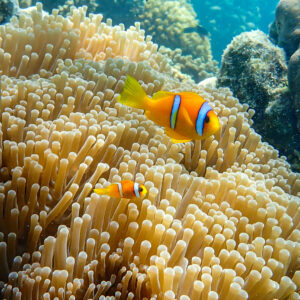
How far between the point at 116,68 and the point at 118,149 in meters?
1.05

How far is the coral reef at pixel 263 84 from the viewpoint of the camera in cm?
400

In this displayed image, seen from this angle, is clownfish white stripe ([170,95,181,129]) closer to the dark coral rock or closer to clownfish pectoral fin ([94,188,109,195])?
clownfish pectoral fin ([94,188,109,195])

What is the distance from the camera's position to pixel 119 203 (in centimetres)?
189

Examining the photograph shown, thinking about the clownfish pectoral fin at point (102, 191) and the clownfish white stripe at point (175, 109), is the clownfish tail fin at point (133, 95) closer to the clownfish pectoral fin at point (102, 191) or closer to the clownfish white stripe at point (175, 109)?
the clownfish white stripe at point (175, 109)

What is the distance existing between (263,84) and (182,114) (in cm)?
250

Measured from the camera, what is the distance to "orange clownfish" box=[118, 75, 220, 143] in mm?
2076

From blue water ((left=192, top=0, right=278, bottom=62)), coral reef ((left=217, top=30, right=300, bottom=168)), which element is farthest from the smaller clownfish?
blue water ((left=192, top=0, right=278, bottom=62))

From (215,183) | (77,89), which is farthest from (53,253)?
(77,89)

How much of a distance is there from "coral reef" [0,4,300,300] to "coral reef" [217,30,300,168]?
1.07 m

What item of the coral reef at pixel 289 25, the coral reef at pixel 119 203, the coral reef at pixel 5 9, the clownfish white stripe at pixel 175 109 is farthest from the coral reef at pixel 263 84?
the coral reef at pixel 5 9

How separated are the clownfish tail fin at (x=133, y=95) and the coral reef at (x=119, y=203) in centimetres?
21

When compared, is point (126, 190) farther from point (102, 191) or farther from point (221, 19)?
point (221, 19)

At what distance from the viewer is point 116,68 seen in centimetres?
304

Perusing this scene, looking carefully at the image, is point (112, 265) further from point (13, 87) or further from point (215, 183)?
point (13, 87)
